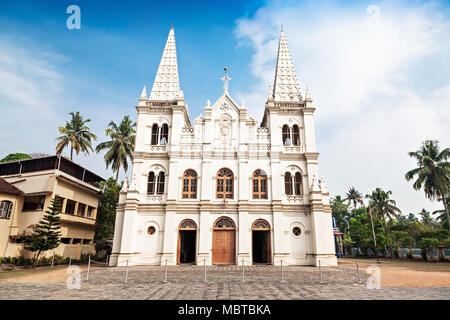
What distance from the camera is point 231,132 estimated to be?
24219 millimetres

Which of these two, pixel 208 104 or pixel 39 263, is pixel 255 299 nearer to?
pixel 208 104

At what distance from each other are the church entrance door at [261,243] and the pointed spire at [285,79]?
1232 cm

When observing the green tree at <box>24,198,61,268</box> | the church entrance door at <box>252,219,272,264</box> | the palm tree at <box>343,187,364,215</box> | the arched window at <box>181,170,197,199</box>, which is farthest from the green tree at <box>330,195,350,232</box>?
the green tree at <box>24,198,61,268</box>

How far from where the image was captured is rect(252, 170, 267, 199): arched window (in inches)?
890

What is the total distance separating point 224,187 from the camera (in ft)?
74.4

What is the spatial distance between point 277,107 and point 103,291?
20.2m

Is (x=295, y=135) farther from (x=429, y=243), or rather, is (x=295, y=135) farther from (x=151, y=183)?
(x=429, y=243)

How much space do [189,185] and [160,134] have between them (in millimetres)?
5871

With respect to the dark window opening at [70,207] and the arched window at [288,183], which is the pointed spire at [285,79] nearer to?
the arched window at [288,183]

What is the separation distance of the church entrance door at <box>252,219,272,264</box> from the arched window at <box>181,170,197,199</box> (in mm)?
5899

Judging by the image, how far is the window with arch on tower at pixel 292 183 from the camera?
2325cm

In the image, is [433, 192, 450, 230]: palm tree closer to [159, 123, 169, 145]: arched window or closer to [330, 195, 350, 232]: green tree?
[330, 195, 350, 232]: green tree

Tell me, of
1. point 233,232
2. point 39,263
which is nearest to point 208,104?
point 233,232
